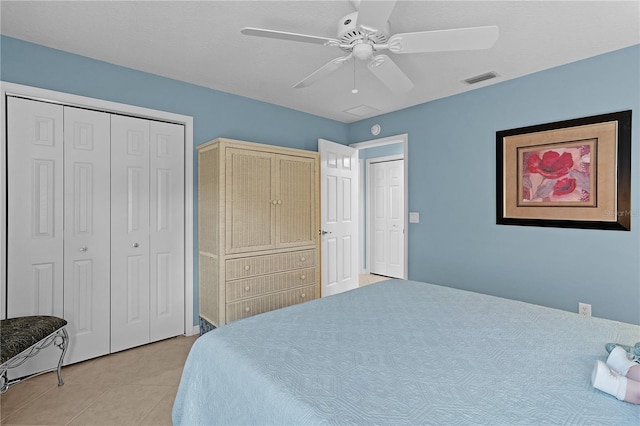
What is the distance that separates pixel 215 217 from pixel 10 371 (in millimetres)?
1735

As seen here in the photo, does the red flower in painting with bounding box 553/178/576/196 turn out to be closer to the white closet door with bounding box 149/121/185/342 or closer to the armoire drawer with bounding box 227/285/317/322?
the armoire drawer with bounding box 227/285/317/322

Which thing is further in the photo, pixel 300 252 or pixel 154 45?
pixel 300 252

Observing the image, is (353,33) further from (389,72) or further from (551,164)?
(551,164)

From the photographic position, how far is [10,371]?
2318 millimetres

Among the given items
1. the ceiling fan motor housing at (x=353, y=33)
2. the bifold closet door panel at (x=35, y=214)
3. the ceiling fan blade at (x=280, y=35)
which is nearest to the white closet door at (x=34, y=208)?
the bifold closet door panel at (x=35, y=214)

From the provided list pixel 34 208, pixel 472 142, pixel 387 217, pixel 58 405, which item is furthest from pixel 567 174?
pixel 34 208

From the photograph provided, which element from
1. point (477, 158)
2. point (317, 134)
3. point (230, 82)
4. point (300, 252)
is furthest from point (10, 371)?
point (477, 158)

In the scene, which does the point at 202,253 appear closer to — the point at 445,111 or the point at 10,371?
the point at 10,371

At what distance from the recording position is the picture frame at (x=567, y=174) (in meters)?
2.47

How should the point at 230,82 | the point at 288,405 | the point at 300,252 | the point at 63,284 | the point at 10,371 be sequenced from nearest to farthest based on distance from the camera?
the point at 288,405 → the point at 10,371 → the point at 63,284 → the point at 230,82 → the point at 300,252

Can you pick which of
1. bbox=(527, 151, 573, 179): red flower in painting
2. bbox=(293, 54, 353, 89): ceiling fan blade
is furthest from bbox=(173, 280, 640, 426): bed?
bbox=(527, 151, 573, 179): red flower in painting

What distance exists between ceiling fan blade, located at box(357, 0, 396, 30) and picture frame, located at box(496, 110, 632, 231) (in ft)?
6.79

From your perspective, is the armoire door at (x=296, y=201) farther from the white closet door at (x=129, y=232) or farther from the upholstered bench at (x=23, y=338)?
the upholstered bench at (x=23, y=338)

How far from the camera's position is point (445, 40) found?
5.38 ft
